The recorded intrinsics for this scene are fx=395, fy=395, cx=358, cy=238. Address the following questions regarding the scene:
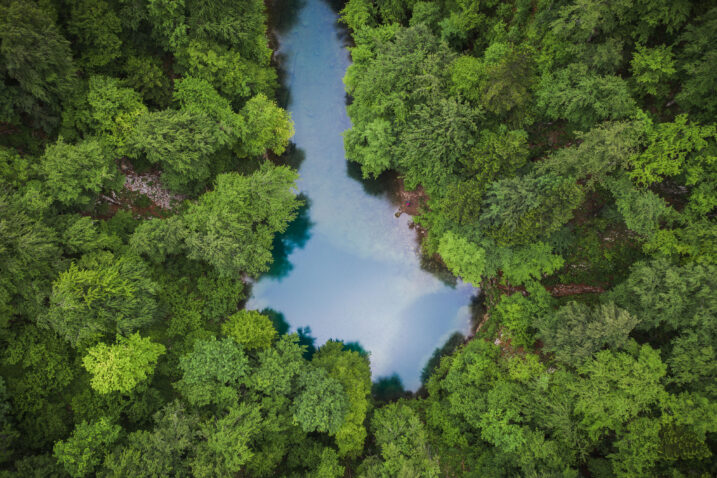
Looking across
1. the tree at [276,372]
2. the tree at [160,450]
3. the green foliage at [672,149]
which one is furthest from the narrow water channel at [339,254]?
the green foliage at [672,149]

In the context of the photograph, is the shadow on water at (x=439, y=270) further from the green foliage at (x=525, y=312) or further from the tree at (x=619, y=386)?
the tree at (x=619, y=386)

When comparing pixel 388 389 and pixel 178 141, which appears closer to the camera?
pixel 178 141

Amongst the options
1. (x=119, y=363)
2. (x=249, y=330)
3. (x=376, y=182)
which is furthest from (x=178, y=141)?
(x=376, y=182)

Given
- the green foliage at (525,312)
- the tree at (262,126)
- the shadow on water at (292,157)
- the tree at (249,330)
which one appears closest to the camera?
the tree at (249,330)

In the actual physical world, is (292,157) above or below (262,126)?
above

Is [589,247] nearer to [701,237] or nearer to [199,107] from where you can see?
[701,237]

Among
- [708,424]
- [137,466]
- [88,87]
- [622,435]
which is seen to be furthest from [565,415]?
[88,87]

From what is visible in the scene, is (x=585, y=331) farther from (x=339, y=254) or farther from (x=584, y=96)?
(x=339, y=254)
